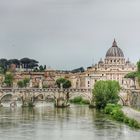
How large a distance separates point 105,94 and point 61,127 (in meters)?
18.9

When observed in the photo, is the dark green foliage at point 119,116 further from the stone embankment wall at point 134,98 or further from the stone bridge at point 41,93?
the stone bridge at point 41,93

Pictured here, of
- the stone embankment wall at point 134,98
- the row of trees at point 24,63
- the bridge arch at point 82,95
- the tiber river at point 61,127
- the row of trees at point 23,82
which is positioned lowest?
the tiber river at point 61,127

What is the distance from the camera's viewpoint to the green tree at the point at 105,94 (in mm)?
65250

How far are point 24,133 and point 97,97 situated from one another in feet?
78.3

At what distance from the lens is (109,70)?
106250mm

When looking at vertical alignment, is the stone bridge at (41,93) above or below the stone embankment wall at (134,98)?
above

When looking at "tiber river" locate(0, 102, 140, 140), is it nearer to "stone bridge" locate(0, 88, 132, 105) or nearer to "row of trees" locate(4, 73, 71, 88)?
"stone bridge" locate(0, 88, 132, 105)

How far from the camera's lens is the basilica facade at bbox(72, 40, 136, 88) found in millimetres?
100300

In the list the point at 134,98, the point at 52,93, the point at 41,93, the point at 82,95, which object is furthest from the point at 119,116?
the point at 82,95

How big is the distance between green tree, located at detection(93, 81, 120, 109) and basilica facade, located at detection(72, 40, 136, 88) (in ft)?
82.5

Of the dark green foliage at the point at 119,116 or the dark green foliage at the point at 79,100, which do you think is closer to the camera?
the dark green foliage at the point at 119,116

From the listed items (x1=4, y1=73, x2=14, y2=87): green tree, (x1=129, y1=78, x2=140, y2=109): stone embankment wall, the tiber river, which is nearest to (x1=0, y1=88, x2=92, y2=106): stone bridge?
(x1=129, y1=78, x2=140, y2=109): stone embankment wall

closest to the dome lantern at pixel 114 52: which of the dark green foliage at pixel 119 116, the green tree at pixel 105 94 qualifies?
the green tree at pixel 105 94

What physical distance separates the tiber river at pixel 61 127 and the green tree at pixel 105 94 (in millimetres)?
6421
